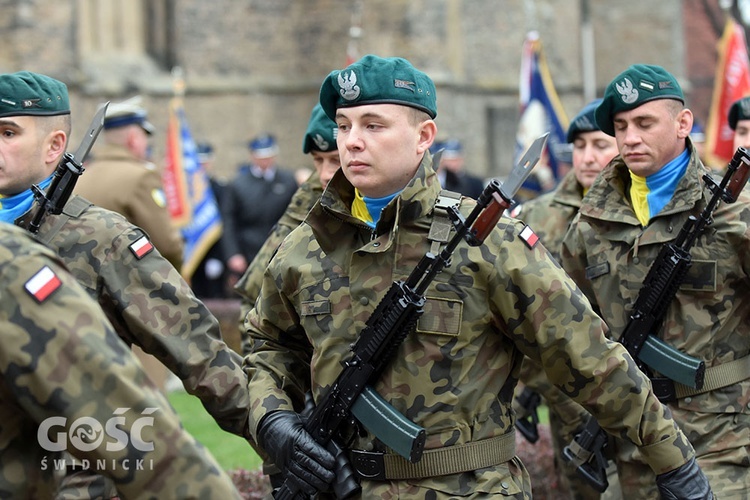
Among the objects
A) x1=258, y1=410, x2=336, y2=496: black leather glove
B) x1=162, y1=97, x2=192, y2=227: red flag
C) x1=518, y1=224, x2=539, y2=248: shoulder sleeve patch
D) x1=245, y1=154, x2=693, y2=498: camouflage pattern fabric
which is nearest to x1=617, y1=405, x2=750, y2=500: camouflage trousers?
x1=245, y1=154, x2=693, y2=498: camouflage pattern fabric

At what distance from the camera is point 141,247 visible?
13.0 feet

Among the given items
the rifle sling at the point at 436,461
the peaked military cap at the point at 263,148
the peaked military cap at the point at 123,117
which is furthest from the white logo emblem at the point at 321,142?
the peaked military cap at the point at 263,148

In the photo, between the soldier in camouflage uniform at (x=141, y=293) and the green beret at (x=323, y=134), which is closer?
A: the soldier in camouflage uniform at (x=141, y=293)

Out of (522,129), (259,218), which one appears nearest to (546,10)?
(522,129)

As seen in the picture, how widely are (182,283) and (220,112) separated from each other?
49.7 ft

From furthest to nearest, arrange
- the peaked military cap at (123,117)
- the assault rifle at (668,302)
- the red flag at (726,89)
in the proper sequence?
1. the red flag at (726,89)
2. the peaked military cap at (123,117)
3. the assault rifle at (668,302)

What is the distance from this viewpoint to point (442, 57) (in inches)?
719

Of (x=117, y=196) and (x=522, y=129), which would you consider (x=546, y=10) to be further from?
(x=117, y=196)

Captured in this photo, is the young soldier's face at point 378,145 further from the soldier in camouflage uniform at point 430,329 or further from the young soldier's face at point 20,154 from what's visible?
the young soldier's face at point 20,154

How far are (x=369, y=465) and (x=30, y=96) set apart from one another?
176cm

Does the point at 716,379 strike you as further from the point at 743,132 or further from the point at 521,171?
the point at 743,132

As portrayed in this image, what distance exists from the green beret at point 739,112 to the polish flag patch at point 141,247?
388cm

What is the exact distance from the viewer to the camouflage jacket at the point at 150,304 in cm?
387

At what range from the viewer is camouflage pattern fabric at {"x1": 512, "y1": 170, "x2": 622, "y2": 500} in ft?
18.6
